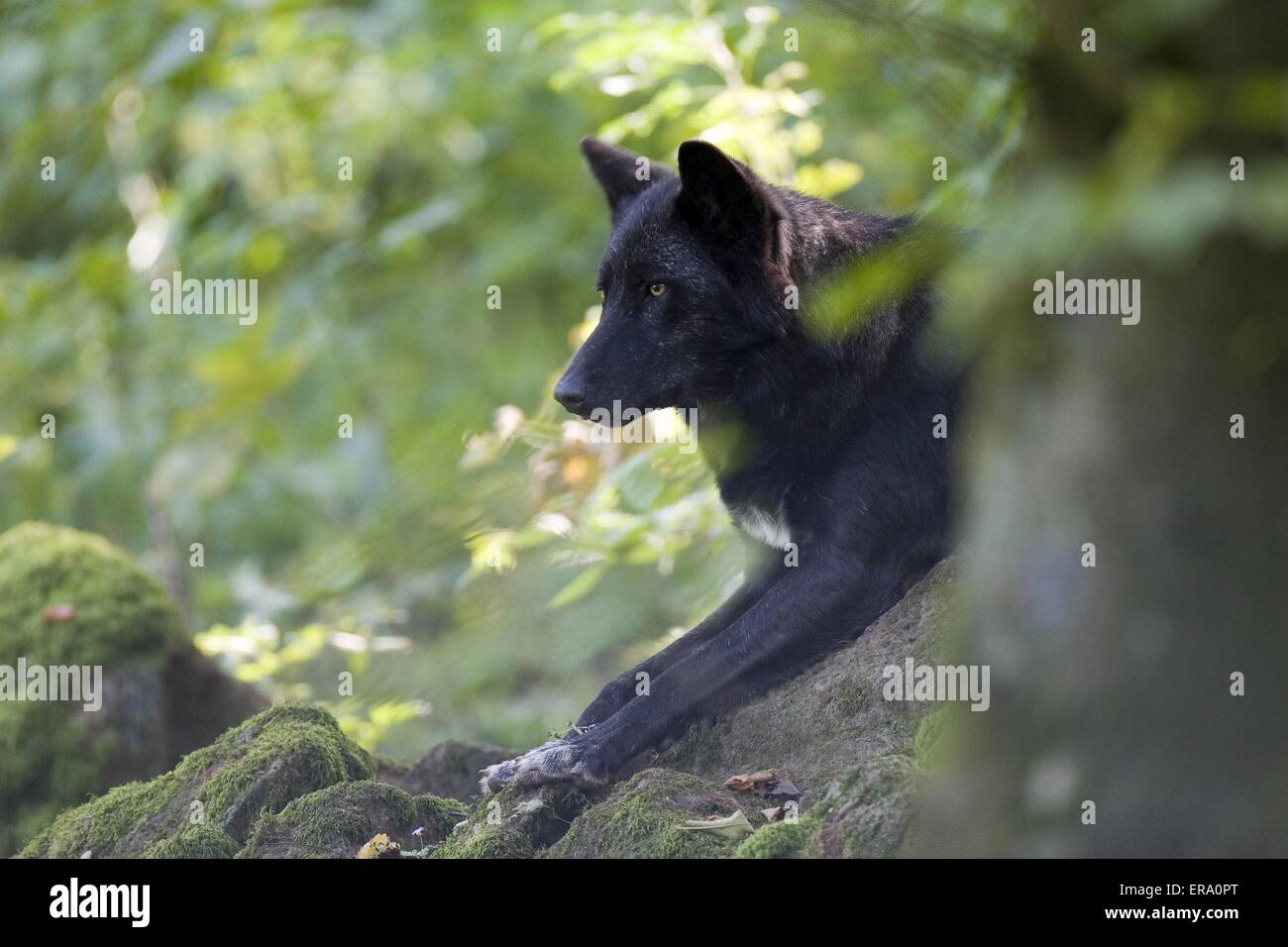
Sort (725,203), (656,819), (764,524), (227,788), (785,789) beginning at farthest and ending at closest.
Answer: (764,524)
(725,203)
(227,788)
(785,789)
(656,819)

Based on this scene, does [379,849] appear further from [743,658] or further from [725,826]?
[743,658]

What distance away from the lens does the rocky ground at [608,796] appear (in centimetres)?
342

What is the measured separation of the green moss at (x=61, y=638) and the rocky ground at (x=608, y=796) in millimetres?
429

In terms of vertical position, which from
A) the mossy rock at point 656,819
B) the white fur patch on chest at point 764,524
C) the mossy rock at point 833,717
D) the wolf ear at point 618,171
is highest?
the wolf ear at point 618,171

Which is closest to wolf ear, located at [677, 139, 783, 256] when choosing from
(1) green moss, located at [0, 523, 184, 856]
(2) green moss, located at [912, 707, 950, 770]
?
(2) green moss, located at [912, 707, 950, 770]

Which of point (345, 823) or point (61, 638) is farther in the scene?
point (61, 638)

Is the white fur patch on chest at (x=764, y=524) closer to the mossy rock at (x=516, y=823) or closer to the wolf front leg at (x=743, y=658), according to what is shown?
the wolf front leg at (x=743, y=658)

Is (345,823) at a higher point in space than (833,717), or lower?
lower

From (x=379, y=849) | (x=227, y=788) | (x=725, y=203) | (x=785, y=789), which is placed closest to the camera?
(x=785, y=789)

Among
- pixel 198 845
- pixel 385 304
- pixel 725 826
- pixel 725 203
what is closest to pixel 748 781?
pixel 725 826

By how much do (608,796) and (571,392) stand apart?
4.77 feet

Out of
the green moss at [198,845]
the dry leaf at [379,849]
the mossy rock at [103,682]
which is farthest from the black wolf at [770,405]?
the mossy rock at [103,682]

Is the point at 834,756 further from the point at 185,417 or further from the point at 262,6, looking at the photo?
the point at 185,417

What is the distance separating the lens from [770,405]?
4.62 metres
